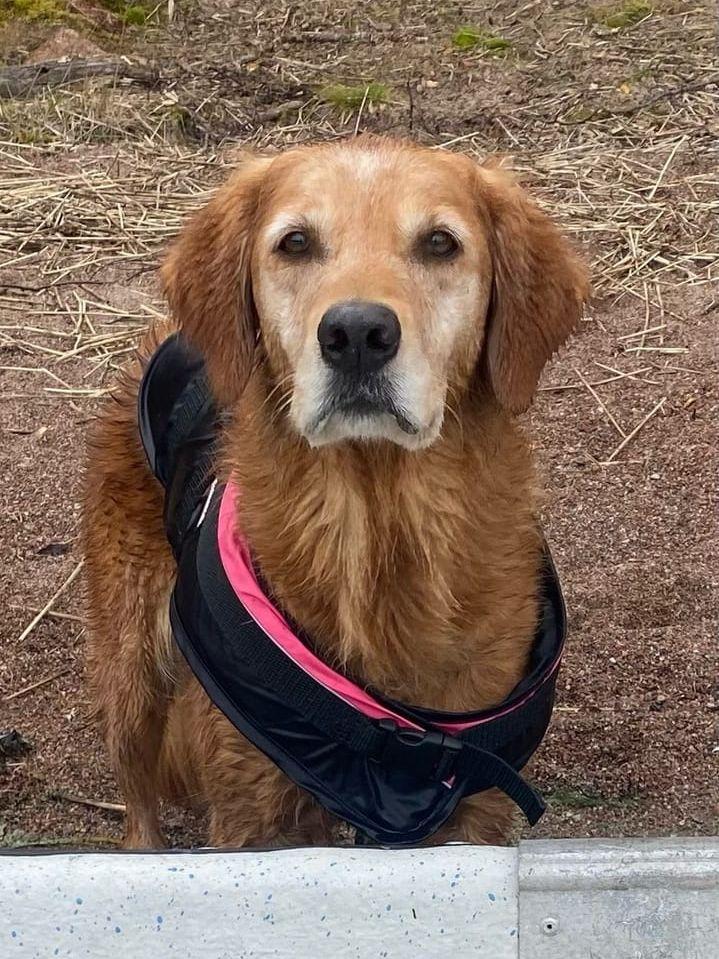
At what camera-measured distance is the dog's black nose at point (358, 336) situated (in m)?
2.19

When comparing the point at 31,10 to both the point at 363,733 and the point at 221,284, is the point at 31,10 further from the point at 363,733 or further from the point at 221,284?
the point at 363,733

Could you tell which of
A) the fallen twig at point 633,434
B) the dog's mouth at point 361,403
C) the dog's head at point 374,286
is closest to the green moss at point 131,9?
the fallen twig at point 633,434

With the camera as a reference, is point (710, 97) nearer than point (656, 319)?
No

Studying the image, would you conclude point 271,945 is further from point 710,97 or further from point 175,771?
point 710,97

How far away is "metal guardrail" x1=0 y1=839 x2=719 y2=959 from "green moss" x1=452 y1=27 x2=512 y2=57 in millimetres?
6784

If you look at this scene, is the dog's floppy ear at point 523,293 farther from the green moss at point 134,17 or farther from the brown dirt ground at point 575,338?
the green moss at point 134,17

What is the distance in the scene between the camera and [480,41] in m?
8.04

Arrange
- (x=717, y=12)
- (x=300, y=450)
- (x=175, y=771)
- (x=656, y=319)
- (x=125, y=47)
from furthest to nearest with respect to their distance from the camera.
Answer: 1. (x=125, y=47)
2. (x=717, y=12)
3. (x=656, y=319)
4. (x=175, y=771)
5. (x=300, y=450)

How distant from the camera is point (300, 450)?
261 cm

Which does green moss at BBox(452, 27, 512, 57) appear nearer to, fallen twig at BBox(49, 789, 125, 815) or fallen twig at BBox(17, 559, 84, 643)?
fallen twig at BBox(17, 559, 84, 643)

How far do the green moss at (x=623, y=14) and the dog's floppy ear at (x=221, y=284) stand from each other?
586 cm

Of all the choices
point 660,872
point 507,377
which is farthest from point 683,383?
point 660,872

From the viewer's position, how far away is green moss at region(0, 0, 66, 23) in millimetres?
8469

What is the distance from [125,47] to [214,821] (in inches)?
267
